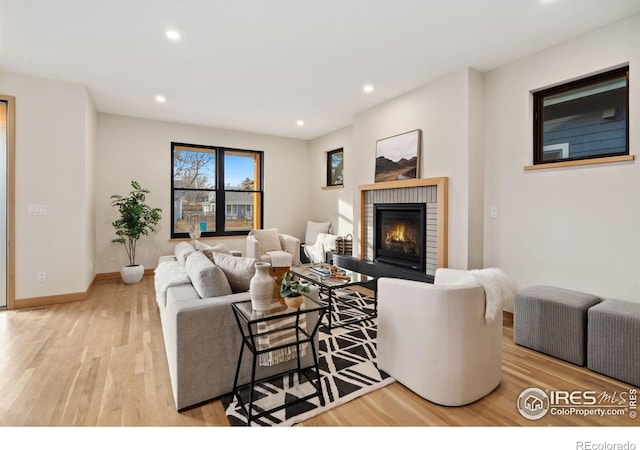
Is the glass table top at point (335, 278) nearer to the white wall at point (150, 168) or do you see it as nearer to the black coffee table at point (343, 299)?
the black coffee table at point (343, 299)

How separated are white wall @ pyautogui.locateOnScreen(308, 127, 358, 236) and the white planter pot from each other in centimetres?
341

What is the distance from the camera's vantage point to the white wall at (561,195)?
100 inches

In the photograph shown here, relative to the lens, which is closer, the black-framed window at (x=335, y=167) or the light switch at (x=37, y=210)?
the light switch at (x=37, y=210)

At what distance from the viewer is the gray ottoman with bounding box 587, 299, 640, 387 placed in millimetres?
2115

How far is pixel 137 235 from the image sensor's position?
491 centimetres

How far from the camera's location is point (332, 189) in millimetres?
6191

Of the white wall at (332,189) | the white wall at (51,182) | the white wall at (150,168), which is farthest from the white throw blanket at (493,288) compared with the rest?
the white wall at (150,168)

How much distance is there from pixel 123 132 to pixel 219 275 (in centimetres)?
444

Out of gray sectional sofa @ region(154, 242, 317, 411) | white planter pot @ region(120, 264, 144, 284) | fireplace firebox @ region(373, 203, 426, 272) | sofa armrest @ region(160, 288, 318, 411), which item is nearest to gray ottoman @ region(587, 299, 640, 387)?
fireplace firebox @ region(373, 203, 426, 272)

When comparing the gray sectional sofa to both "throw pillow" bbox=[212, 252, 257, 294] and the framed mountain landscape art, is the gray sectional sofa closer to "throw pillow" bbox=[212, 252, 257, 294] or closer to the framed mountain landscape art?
"throw pillow" bbox=[212, 252, 257, 294]

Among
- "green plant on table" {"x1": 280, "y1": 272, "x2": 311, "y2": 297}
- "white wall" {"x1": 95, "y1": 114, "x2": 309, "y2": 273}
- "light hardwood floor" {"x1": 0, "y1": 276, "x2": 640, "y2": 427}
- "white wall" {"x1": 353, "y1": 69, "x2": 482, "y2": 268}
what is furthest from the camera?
"white wall" {"x1": 95, "y1": 114, "x2": 309, "y2": 273}

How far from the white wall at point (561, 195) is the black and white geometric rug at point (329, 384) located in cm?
186

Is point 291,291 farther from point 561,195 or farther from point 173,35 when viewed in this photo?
point 561,195

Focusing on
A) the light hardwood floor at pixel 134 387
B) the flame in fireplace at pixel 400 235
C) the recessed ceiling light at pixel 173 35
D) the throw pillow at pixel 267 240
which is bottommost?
the light hardwood floor at pixel 134 387
